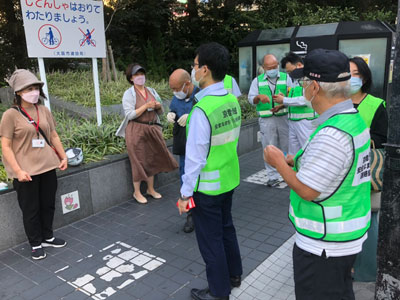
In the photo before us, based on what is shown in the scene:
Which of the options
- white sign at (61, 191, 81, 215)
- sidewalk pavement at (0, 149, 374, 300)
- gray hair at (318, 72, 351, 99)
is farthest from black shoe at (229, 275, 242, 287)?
white sign at (61, 191, 81, 215)

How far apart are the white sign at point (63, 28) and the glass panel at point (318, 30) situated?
22.5 ft

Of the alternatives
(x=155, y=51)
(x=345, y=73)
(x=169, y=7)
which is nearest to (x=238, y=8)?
(x=169, y=7)

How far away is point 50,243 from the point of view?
3.90m

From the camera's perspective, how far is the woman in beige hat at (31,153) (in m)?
3.35

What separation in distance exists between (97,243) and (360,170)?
3.15 m

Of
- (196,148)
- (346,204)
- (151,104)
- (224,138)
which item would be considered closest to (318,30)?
(151,104)

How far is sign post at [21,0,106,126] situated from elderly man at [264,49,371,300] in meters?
4.53

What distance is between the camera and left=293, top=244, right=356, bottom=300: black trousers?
1.82 metres

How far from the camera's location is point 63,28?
5.56m

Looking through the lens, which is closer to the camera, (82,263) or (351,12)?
(82,263)

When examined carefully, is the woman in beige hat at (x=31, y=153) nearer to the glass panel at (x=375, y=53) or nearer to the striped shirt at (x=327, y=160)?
the striped shirt at (x=327, y=160)

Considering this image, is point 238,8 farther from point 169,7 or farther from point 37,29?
point 37,29

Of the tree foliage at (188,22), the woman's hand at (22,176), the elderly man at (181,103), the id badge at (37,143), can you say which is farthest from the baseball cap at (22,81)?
the tree foliage at (188,22)

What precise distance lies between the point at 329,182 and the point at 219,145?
3.45 feet
